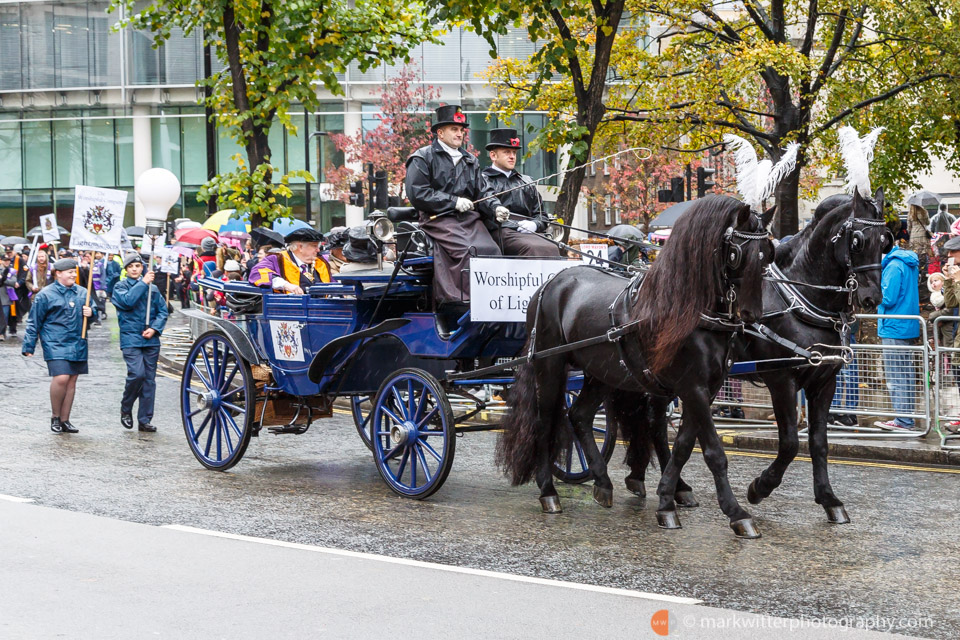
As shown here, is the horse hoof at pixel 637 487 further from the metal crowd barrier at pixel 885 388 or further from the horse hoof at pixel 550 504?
the metal crowd barrier at pixel 885 388

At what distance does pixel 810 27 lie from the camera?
64.7 ft

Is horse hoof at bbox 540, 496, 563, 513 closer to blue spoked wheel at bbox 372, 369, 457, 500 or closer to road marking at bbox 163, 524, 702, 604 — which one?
blue spoked wheel at bbox 372, 369, 457, 500

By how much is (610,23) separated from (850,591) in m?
9.80

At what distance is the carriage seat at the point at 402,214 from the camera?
8641 millimetres

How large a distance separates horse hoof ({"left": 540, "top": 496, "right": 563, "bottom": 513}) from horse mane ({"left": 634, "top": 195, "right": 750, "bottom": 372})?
1.34 metres

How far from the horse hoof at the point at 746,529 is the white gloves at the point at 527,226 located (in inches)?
111

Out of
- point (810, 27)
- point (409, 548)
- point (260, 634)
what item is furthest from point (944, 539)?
point (810, 27)

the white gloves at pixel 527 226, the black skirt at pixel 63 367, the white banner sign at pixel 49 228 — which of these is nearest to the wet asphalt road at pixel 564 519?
the black skirt at pixel 63 367

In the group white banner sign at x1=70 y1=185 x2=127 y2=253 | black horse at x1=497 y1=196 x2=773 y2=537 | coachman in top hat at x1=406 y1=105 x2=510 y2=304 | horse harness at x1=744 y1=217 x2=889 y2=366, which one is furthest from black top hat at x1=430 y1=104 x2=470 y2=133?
white banner sign at x1=70 y1=185 x2=127 y2=253

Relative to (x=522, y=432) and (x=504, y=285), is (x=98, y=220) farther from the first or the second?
(x=522, y=432)

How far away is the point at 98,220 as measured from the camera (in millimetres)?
13438

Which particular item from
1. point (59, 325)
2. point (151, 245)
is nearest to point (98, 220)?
point (59, 325)

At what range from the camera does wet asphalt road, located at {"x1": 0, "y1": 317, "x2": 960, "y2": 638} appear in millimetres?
5988

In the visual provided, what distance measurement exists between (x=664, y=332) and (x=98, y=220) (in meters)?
8.43
